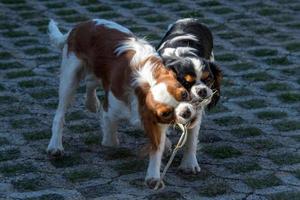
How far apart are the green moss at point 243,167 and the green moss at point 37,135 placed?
1.51 m

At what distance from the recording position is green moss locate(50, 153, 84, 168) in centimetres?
561

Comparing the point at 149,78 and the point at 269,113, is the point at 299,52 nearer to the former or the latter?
the point at 269,113

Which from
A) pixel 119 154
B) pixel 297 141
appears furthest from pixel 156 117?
pixel 297 141

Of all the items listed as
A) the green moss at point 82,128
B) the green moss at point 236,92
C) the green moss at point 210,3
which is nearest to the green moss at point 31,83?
the green moss at point 82,128

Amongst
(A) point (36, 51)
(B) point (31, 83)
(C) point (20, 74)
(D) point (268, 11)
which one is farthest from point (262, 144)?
(D) point (268, 11)

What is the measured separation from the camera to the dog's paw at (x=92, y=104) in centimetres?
642

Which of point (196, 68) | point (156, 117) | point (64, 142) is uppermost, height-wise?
point (196, 68)

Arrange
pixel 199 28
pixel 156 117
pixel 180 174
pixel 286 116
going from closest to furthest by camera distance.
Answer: pixel 156 117
pixel 180 174
pixel 199 28
pixel 286 116

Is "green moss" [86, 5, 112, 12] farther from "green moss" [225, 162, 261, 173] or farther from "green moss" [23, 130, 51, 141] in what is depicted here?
"green moss" [225, 162, 261, 173]

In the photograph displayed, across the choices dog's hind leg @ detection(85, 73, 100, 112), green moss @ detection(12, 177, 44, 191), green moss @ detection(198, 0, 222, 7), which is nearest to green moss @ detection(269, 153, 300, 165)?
dog's hind leg @ detection(85, 73, 100, 112)

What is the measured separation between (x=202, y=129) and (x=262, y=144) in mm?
577

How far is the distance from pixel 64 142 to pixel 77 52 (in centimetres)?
75

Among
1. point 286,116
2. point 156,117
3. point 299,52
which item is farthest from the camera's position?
point 299,52

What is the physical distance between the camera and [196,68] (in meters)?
4.73
